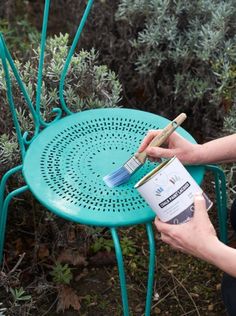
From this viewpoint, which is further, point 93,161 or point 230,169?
point 230,169

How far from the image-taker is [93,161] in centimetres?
151

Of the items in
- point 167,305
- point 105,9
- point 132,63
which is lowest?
point 167,305

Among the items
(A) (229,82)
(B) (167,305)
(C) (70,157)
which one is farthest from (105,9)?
(B) (167,305)

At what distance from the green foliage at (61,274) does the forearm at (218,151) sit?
2.25 ft

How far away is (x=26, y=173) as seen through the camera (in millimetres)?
1445

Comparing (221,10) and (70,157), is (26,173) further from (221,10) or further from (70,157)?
(221,10)

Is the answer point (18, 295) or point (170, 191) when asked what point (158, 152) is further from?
point (18, 295)

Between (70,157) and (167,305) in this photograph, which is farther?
(167,305)

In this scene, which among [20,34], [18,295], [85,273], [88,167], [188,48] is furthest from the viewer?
[20,34]

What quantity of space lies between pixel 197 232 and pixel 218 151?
12.6 inches

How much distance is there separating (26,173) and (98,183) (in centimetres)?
20

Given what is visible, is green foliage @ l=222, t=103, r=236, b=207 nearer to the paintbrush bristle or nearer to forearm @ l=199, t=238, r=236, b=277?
the paintbrush bristle

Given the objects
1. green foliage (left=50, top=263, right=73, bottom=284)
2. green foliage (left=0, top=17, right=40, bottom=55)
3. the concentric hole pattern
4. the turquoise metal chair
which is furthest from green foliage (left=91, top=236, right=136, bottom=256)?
green foliage (left=0, top=17, right=40, bottom=55)

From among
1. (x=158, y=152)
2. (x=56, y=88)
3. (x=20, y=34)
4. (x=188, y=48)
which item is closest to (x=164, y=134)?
(x=158, y=152)
